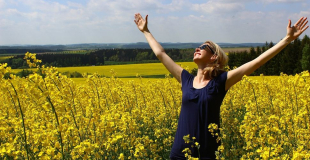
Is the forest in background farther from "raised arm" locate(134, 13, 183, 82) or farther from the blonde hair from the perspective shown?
the blonde hair

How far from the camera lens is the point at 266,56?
2957mm

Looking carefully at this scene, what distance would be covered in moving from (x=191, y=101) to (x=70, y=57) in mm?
43974

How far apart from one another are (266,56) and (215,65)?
0.51 m

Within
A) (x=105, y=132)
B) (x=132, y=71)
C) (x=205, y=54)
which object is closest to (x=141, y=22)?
(x=205, y=54)

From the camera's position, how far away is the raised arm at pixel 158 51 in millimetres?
3574

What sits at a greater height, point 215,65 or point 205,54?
point 205,54

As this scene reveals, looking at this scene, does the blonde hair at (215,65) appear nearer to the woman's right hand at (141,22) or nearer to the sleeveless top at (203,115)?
the sleeveless top at (203,115)

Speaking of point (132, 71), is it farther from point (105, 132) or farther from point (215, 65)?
point (215, 65)

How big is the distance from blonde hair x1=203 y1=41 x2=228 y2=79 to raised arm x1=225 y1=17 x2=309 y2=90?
0.55 ft

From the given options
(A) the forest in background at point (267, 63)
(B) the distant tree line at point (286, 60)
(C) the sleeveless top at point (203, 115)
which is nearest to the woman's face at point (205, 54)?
(C) the sleeveless top at point (203, 115)

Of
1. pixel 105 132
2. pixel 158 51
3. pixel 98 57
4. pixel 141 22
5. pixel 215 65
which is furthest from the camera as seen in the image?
pixel 98 57

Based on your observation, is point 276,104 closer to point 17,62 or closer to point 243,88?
point 243,88

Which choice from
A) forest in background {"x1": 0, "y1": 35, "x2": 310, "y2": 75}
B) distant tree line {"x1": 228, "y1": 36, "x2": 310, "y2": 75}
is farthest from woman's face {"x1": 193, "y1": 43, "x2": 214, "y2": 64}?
distant tree line {"x1": 228, "y1": 36, "x2": 310, "y2": 75}

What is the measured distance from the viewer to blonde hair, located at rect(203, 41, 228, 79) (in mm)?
3141
